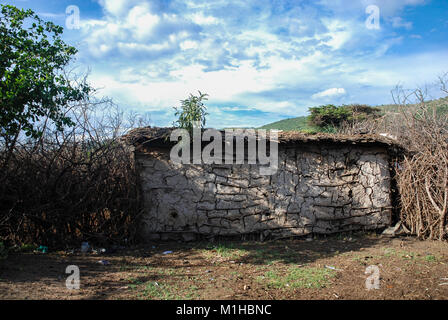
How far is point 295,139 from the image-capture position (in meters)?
7.06

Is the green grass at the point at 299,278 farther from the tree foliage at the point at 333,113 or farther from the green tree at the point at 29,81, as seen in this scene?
the tree foliage at the point at 333,113

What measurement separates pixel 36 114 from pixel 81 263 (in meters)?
2.91

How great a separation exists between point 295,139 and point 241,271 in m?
3.04

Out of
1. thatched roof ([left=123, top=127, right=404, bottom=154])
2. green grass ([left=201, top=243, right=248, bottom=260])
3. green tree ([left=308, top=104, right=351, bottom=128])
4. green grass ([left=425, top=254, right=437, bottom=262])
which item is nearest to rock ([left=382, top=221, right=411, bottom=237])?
green grass ([left=425, top=254, right=437, bottom=262])

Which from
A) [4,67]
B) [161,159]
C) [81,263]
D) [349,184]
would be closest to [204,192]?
[161,159]

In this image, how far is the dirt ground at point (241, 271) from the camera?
14.3 ft

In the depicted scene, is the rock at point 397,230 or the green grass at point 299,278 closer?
the green grass at point 299,278

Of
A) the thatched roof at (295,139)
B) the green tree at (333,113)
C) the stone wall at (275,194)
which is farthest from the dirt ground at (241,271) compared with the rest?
the green tree at (333,113)

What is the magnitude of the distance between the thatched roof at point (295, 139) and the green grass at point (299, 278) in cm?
276

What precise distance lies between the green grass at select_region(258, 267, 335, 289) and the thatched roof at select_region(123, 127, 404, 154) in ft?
9.07

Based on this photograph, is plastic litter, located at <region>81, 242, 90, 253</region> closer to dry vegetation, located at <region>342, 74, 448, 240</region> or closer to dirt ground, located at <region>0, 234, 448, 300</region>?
dirt ground, located at <region>0, 234, 448, 300</region>

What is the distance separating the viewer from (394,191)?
7.77 metres

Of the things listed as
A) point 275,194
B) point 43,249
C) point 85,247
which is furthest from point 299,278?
point 43,249

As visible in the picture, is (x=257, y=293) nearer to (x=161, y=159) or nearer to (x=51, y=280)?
(x=51, y=280)
